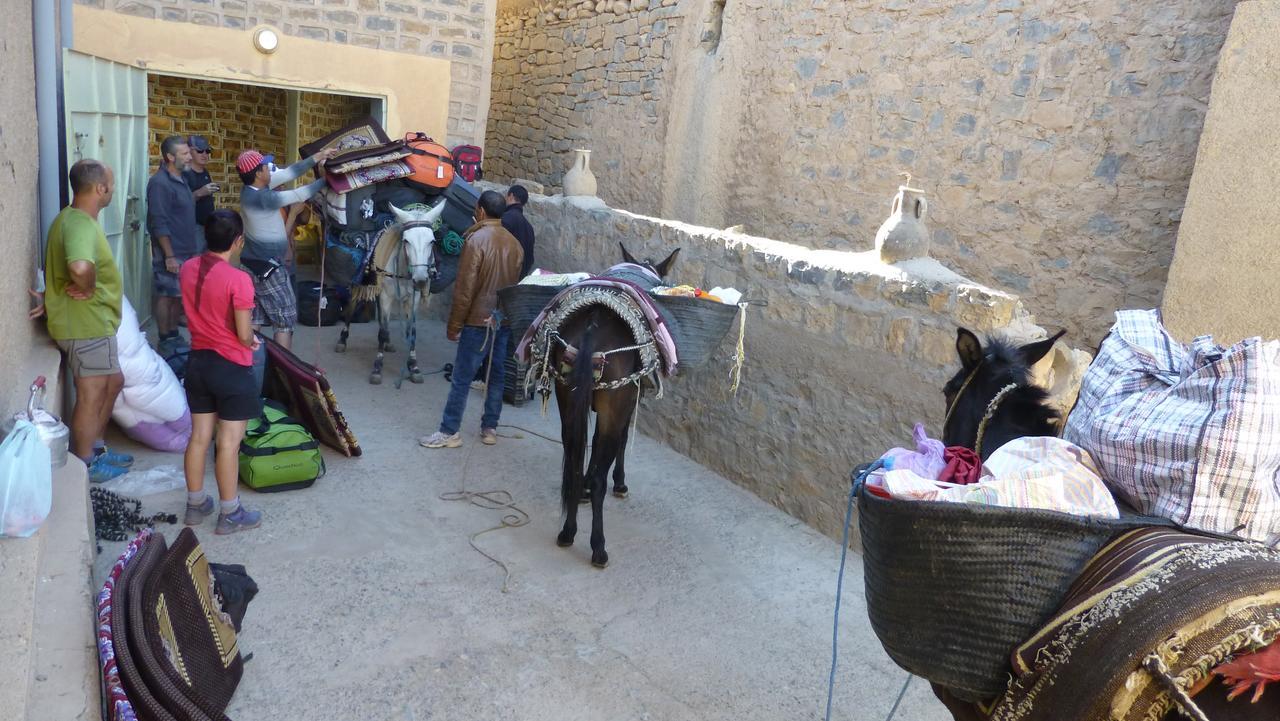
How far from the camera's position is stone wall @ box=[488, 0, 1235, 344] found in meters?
5.61

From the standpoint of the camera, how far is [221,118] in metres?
13.6

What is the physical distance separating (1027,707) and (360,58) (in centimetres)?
917

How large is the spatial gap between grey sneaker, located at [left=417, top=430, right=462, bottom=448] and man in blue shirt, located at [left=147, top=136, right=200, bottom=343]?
2.51 metres

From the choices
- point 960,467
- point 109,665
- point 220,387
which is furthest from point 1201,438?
point 220,387

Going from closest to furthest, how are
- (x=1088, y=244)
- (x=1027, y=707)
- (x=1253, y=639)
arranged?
(x=1253, y=639), (x=1027, y=707), (x=1088, y=244)

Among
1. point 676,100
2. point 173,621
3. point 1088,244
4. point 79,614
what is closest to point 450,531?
point 173,621

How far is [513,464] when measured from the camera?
5930mm

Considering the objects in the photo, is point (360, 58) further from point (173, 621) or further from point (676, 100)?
point (173, 621)

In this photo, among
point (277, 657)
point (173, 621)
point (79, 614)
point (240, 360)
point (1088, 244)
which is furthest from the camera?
point (1088, 244)

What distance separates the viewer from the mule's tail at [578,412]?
14.4 ft

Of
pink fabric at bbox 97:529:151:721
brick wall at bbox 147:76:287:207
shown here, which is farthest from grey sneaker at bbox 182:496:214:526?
brick wall at bbox 147:76:287:207

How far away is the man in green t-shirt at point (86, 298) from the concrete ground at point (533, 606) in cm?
60

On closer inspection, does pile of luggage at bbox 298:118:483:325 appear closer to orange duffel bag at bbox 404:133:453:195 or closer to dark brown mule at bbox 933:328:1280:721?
orange duffel bag at bbox 404:133:453:195

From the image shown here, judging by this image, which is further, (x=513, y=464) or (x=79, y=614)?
(x=513, y=464)
